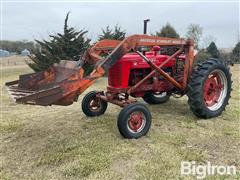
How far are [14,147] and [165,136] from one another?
2.47 meters

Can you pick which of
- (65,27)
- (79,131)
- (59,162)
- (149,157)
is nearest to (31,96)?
(59,162)

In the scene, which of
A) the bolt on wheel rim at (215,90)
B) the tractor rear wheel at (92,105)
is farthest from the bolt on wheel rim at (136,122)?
the bolt on wheel rim at (215,90)

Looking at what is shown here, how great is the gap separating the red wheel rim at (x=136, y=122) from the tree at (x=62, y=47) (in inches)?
353

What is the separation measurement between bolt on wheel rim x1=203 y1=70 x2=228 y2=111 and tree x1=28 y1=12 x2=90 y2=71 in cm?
813

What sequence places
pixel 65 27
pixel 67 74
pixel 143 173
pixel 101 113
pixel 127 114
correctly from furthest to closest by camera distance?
pixel 65 27
pixel 101 113
pixel 67 74
pixel 127 114
pixel 143 173

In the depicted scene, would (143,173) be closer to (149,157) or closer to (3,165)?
(149,157)

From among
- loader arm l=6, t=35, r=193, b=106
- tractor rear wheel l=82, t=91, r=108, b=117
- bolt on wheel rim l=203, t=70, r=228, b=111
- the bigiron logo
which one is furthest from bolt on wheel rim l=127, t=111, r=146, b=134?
bolt on wheel rim l=203, t=70, r=228, b=111

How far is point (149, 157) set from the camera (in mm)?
4797

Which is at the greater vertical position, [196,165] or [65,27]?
[65,27]

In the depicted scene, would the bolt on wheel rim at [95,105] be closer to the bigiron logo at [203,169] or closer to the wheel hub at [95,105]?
the wheel hub at [95,105]

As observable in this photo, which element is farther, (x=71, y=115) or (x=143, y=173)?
(x=71, y=115)

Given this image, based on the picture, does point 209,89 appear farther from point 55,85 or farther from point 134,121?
point 55,85

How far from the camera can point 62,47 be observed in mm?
14242

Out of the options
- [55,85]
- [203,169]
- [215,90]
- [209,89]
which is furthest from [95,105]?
[203,169]
